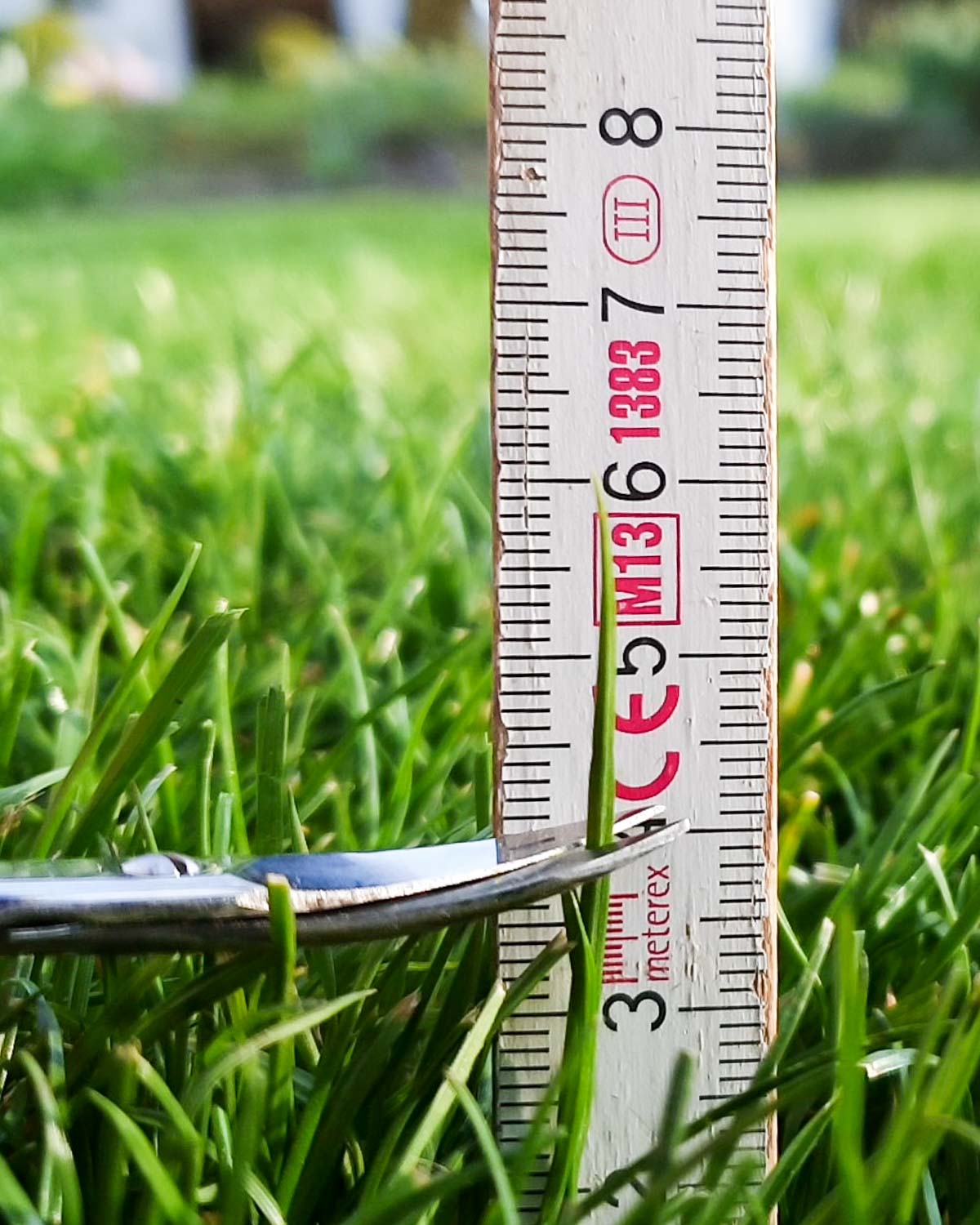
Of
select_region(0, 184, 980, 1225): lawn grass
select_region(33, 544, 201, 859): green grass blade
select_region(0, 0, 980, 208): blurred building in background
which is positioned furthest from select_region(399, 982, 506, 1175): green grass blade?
select_region(0, 0, 980, 208): blurred building in background

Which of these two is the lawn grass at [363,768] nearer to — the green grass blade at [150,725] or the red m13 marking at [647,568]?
the green grass blade at [150,725]

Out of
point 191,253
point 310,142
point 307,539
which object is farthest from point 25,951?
point 310,142

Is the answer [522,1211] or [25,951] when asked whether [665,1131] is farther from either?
[25,951]

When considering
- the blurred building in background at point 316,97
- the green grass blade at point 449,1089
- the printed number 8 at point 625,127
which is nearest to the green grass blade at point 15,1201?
the green grass blade at point 449,1089

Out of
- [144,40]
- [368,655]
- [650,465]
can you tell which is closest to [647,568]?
[650,465]

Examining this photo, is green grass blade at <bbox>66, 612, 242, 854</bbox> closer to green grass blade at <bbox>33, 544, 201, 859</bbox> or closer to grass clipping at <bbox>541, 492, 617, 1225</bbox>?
green grass blade at <bbox>33, 544, 201, 859</bbox>

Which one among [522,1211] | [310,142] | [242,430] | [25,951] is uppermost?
[310,142]
